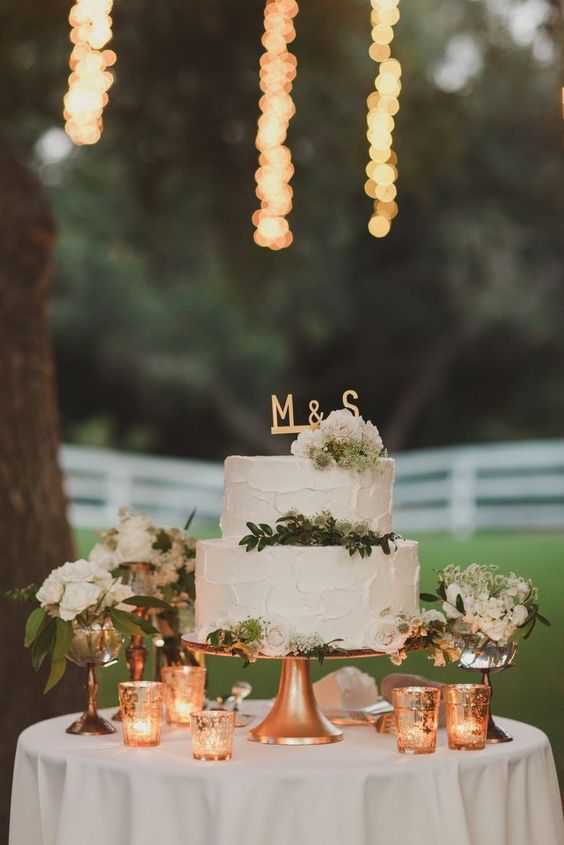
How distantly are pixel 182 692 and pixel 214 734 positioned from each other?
624 mm

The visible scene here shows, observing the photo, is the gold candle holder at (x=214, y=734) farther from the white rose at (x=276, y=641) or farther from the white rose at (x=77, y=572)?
the white rose at (x=77, y=572)

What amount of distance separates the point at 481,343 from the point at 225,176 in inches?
402

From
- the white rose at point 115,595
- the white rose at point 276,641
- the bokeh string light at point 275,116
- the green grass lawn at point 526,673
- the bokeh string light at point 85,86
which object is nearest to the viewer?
the white rose at point 276,641

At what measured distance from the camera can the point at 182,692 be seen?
3.71m

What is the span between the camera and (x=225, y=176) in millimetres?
Result: 7930

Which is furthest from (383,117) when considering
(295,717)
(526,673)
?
(295,717)

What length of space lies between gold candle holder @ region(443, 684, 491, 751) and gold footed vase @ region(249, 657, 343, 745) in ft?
1.04

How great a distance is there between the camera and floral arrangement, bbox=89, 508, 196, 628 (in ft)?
12.8

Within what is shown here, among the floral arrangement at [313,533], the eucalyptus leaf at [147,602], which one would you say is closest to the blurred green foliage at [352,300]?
the eucalyptus leaf at [147,602]

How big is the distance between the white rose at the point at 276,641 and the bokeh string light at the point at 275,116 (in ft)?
10.3

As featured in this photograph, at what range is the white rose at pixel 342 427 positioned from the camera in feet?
11.0

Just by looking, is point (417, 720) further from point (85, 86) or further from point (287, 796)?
point (85, 86)

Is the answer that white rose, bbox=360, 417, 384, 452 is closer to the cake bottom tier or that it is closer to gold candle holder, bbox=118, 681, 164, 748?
the cake bottom tier

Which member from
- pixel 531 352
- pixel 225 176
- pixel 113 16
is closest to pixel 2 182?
pixel 113 16
